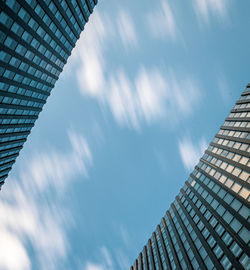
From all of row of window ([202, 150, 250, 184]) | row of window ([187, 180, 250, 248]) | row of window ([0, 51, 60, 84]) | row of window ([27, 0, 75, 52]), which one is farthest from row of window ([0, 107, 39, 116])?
row of window ([202, 150, 250, 184])

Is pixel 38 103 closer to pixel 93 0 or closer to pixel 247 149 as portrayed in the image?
pixel 93 0

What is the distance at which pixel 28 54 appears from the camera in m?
45.1

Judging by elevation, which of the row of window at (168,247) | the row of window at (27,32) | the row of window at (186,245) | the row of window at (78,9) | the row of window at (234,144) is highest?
the row of window at (78,9)

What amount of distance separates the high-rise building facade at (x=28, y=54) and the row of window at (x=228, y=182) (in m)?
43.6

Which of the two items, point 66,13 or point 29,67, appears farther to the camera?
point 66,13

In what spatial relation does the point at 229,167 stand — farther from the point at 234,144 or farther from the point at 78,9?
the point at 78,9

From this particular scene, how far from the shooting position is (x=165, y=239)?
49344 mm

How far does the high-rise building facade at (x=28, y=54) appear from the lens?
37.4m

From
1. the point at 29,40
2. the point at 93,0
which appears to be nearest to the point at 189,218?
the point at 29,40

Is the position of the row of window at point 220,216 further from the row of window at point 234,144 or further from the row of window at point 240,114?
the row of window at point 240,114

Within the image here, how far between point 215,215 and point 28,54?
45.4 m

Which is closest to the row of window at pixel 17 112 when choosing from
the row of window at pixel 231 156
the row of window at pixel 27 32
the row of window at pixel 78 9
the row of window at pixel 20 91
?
the row of window at pixel 20 91

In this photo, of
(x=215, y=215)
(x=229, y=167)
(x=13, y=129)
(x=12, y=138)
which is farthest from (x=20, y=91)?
(x=215, y=215)

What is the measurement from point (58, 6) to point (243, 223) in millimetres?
48712
